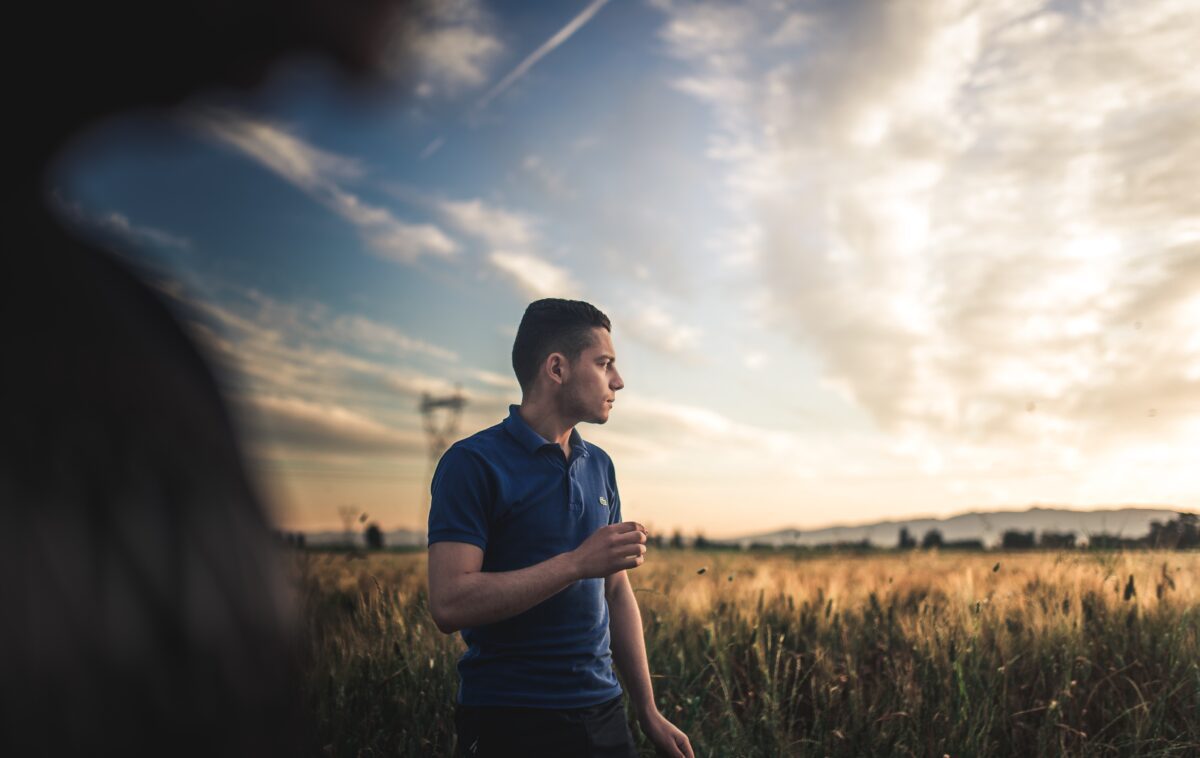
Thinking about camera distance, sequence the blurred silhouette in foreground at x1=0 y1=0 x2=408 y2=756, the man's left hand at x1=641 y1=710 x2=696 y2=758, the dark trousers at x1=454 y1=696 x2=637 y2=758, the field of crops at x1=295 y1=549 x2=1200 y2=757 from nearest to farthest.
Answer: the blurred silhouette in foreground at x1=0 y1=0 x2=408 y2=756 < the dark trousers at x1=454 y1=696 x2=637 y2=758 < the man's left hand at x1=641 y1=710 x2=696 y2=758 < the field of crops at x1=295 y1=549 x2=1200 y2=757

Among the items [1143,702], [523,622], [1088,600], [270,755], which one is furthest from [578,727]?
[1088,600]

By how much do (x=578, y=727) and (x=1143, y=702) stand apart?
330cm

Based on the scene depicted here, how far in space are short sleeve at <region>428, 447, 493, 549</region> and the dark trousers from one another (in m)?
0.50

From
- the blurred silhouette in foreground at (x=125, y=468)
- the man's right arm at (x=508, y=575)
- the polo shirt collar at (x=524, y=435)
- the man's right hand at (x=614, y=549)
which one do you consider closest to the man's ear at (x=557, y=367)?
the polo shirt collar at (x=524, y=435)

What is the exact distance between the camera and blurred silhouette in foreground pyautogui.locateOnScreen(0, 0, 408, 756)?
1.45ft

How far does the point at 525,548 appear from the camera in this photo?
9.13 feet

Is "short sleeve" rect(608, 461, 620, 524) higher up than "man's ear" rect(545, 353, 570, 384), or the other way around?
"man's ear" rect(545, 353, 570, 384)

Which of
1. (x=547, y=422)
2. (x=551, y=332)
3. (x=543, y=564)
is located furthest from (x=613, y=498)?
(x=543, y=564)

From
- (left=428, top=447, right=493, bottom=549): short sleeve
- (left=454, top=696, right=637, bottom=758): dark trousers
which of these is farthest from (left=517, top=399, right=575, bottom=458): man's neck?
(left=454, top=696, right=637, bottom=758): dark trousers

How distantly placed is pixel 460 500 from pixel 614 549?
1.89 ft

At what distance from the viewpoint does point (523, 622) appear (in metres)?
2.71

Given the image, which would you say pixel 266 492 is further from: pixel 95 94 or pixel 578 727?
pixel 578 727

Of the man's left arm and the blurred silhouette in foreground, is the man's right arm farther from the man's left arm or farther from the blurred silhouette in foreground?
the blurred silhouette in foreground

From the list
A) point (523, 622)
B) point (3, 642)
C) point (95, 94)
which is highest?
point (95, 94)
